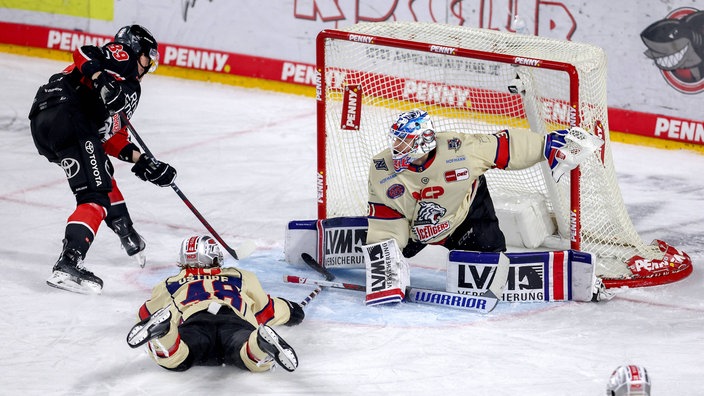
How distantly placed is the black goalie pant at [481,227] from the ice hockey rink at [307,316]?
1.11 feet

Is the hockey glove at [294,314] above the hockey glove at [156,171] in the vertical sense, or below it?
below

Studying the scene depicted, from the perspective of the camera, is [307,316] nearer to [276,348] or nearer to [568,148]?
[276,348]

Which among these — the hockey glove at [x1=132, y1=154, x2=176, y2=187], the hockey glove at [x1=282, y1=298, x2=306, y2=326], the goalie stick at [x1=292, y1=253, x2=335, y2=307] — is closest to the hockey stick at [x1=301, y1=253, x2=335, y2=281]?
the goalie stick at [x1=292, y1=253, x2=335, y2=307]

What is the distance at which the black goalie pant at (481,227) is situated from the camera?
5645 mm

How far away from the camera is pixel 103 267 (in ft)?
20.0

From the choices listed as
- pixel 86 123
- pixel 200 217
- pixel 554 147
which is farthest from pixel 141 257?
pixel 554 147

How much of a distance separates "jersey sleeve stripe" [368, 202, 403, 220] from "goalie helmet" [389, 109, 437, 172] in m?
0.25

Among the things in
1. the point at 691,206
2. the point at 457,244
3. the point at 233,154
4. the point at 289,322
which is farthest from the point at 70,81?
the point at 691,206

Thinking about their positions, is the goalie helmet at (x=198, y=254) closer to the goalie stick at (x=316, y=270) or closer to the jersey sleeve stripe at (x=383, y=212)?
the goalie stick at (x=316, y=270)

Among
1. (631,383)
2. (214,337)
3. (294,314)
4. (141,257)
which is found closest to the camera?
(631,383)

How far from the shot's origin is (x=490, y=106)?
21.4ft

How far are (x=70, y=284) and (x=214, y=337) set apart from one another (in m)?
1.19

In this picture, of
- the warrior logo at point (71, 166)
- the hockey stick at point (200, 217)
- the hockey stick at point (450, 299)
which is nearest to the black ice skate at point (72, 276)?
the warrior logo at point (71, 166)

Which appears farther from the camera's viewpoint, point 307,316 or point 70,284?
point 70,284
